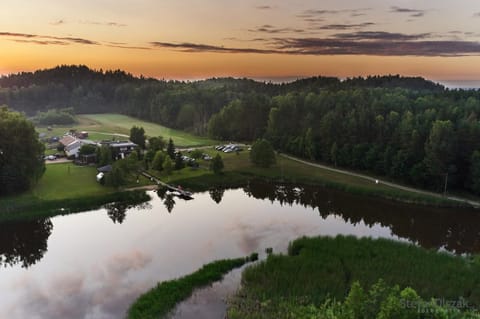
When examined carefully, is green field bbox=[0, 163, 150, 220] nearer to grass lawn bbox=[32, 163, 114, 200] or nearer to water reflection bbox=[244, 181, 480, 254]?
grass lawn bbox=[32, 163, 114, 200]

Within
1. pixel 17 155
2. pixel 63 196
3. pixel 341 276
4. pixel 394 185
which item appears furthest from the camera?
pixel 394 185

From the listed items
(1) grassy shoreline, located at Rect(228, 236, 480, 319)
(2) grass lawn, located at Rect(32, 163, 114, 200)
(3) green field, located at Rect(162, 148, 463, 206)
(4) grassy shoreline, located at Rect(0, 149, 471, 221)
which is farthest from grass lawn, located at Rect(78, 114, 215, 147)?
(1) grassy shoreline, located at Rect(228, 236, 480, 319)

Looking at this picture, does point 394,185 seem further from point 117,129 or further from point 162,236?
point 117,129

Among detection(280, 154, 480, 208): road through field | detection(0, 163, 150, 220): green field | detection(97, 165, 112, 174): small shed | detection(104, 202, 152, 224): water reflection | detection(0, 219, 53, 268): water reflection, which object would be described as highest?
detection(280, 154, 480, 208): road through field

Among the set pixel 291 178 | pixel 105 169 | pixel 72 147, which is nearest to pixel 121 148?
pixel 72 147

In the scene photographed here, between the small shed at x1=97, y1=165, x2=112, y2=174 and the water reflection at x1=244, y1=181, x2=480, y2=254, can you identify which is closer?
the water reflection at x1=244, y1=181, x2=480, y2=254

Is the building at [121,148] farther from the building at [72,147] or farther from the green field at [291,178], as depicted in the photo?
the green field at [291,178]

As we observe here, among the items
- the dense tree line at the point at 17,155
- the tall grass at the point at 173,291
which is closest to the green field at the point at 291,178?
the dense tree line at the point at 17,155
